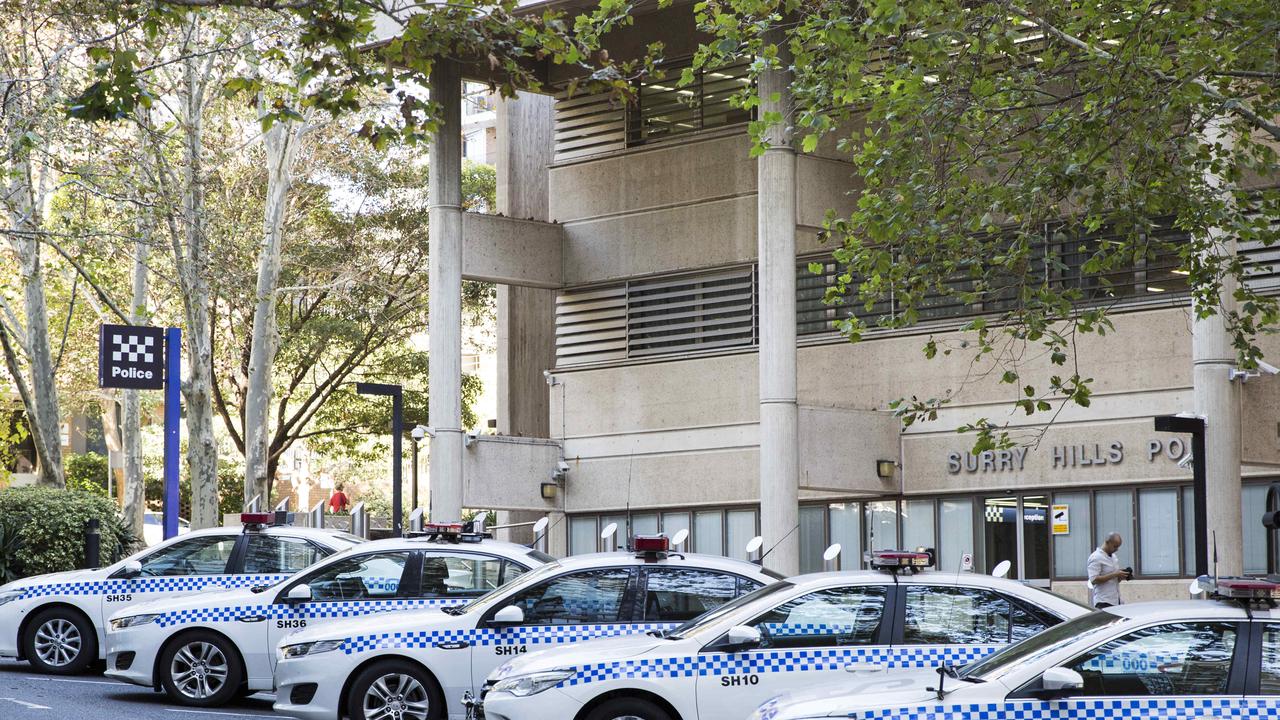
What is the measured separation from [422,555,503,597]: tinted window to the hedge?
1018cm

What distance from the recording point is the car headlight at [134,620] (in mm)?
Result: 14117

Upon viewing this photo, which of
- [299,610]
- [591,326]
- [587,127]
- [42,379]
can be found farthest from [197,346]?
[299,610]

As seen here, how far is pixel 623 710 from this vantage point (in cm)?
997

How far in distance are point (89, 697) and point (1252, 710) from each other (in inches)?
404

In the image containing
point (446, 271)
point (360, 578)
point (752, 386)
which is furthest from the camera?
point (446, 271)

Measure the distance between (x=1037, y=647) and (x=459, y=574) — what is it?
611 centimetres

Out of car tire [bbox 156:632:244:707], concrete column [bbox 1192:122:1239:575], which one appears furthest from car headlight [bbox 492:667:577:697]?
concrete column [bbox 1192:122:1239:575]

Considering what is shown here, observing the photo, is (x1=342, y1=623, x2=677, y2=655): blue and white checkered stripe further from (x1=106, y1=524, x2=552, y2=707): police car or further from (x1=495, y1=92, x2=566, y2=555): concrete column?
(x1=495, y1=92, x2=566, y2=555): concrete column

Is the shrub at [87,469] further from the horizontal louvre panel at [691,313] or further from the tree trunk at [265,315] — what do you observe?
the horizontal louvre panel at [691,313]

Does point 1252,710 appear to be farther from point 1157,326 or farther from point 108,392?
point 108,392

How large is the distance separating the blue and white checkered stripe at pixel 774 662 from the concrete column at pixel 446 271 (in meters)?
15.6

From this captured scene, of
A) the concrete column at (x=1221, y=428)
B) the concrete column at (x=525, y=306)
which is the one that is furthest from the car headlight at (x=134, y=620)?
the concrete column at (x=525, y=306)

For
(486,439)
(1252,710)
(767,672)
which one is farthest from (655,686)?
(486,439)

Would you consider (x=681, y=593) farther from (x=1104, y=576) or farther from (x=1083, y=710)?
(x=1104, y=576)
